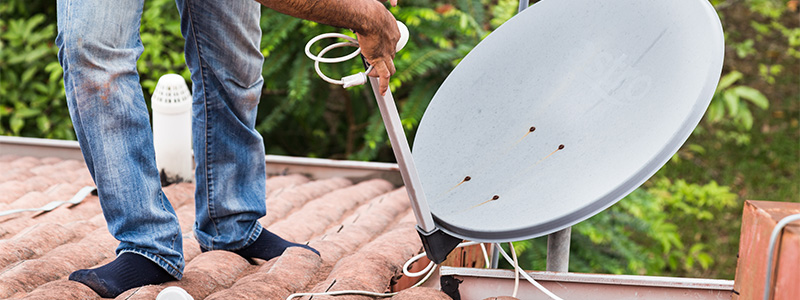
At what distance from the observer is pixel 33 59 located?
427cm

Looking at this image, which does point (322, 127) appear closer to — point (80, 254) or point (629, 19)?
point (80, 254)

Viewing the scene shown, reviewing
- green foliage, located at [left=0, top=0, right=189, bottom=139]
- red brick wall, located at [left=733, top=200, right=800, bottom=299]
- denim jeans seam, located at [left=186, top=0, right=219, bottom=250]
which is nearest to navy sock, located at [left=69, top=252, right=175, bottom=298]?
denim jeans seam, located at [left=186, top=0, right=219, bottom=250]

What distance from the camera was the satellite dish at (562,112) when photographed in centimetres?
118

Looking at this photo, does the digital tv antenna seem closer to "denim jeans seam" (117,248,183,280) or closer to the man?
the man

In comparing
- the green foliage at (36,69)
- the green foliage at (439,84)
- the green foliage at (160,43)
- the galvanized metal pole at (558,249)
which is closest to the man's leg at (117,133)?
the galvanized metal pole at (558,249)

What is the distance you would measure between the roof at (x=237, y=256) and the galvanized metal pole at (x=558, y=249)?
0.83ft

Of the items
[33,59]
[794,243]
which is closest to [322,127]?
[33,59]

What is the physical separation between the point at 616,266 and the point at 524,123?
200cm

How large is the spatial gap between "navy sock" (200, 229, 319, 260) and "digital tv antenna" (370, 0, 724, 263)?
0.38 m

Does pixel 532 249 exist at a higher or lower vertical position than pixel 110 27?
lower

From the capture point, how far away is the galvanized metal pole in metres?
1.34

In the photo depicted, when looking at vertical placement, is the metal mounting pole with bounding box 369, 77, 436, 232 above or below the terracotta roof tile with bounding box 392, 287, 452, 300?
above

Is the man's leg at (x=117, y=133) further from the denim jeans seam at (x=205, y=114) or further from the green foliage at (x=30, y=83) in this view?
the green foliage at (x=30, y=83)

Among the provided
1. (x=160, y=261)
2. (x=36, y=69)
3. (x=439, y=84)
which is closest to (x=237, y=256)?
(x=160, y=261)
